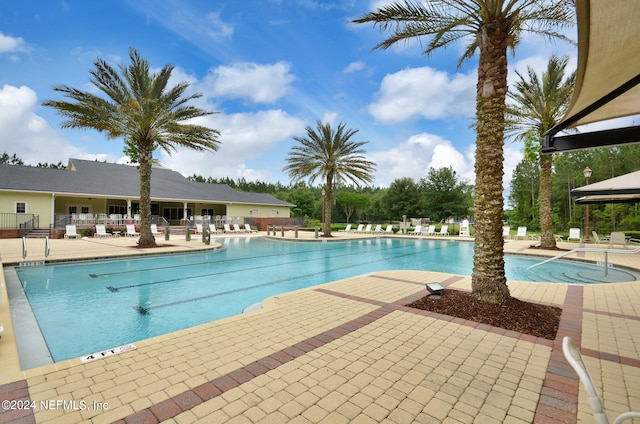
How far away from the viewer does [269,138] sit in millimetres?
37625

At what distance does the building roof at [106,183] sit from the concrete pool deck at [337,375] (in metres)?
24.1

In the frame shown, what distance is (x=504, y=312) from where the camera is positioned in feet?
17.4

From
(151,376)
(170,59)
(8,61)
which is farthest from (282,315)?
(8,61)

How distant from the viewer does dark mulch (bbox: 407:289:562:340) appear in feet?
15.7

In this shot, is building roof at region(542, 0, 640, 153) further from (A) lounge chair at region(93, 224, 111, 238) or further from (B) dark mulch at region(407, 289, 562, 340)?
(A) lounge chair at region(93, 224, 111, 238)

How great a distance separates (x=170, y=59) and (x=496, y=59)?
1588 cm

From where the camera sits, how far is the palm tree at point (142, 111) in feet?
46.5

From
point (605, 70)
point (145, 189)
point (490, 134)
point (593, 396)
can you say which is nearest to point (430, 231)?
point (145, 189)

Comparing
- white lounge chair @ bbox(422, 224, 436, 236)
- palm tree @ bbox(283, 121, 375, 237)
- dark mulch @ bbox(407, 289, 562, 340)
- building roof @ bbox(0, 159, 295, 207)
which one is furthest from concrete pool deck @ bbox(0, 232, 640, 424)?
building roof @ bbox(0, 159, 295, 207)

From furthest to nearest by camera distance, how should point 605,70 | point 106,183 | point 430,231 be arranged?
point 430,231 → point 106,183 → point 605,70

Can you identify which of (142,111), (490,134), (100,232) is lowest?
(100,232)

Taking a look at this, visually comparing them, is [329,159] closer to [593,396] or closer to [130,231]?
[130,231]

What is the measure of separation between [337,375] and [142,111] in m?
16.1

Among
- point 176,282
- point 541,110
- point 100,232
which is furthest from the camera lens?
point 100,232
